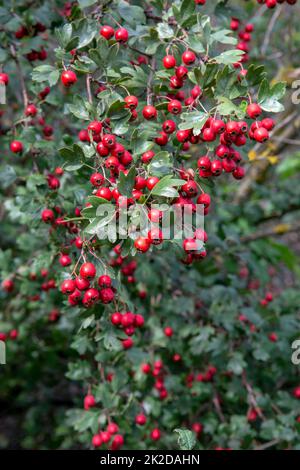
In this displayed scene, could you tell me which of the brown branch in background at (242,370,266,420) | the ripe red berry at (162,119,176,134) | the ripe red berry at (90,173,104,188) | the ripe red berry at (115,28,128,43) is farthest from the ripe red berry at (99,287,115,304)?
the brown branch in background at (242,370,266,420)

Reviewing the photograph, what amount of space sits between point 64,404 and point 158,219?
3.34 metres

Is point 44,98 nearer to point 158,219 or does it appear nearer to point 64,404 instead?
point 158,219

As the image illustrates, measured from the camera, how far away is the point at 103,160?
180 centimetres

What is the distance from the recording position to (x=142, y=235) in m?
1.61

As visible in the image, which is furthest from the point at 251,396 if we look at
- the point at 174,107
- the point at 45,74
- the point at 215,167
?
the point at 45,74

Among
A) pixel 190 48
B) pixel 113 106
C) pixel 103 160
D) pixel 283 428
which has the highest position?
pixel 190 48

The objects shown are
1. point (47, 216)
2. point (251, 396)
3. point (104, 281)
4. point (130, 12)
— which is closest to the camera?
point (104, 281)

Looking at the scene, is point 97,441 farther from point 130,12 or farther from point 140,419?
point 130,12

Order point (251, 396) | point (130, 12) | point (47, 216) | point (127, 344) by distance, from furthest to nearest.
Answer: point (251, 396) → point (127, 344) → point (47, 216) → point (130, 12)

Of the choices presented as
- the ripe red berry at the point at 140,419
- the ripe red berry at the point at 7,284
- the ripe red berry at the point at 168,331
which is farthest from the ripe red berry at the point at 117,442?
the ripe red berry at the point at 7,284

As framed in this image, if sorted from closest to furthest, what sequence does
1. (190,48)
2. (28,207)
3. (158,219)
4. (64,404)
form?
(158,219) → (190,48) → (28,207) → (64,404)

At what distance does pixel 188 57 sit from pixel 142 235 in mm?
720

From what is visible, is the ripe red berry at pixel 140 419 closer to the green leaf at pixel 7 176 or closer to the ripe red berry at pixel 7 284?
the ripe red berry at pixel 7 284
